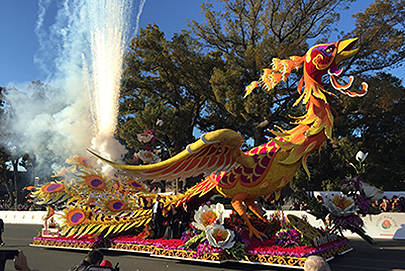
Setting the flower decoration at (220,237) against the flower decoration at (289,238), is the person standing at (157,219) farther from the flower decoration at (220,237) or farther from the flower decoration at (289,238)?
the flower decoration at (289,238)

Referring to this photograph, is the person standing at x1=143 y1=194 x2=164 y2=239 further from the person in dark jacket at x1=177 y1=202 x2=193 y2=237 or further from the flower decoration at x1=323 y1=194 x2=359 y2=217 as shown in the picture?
the flower decoration at x1=323 y1=194 x2=359 y2=217

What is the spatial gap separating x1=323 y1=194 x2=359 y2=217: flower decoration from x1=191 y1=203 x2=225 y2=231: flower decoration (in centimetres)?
254

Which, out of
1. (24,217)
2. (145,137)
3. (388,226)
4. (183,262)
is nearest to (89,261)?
(183,262)

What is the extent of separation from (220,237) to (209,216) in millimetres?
522

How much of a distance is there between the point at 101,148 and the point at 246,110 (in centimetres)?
970

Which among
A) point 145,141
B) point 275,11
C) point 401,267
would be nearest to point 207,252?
point 401,267

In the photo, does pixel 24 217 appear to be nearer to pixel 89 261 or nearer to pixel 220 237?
pixel 220 237

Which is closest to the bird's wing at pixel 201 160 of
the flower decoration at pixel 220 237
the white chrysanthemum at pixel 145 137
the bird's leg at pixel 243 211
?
the bird's leg at pixel 243 211

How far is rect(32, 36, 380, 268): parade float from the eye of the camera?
6258 millimetres

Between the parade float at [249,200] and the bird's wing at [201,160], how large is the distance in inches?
0.8

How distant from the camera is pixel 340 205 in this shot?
703cm

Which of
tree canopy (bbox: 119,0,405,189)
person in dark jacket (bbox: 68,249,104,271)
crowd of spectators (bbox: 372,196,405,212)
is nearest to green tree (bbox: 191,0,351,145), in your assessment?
tree canopy (bbox: 119,0,405,189)

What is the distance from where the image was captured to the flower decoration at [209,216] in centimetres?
678

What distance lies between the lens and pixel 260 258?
6.25 m
